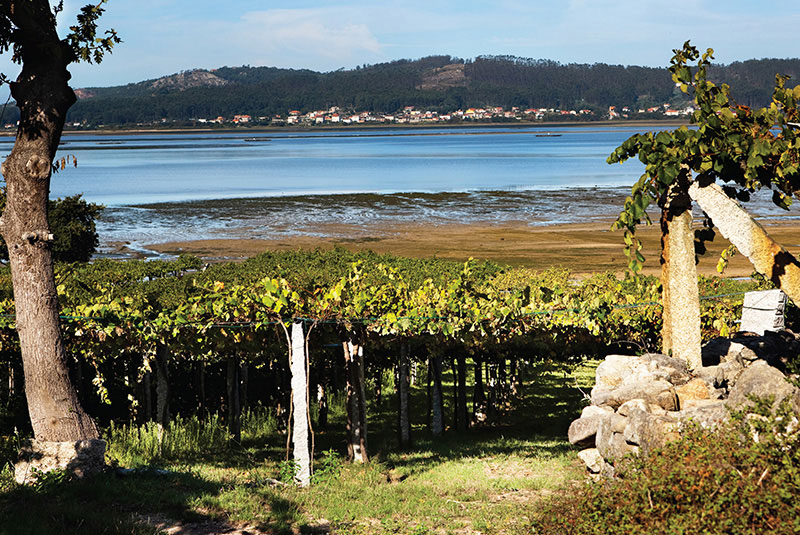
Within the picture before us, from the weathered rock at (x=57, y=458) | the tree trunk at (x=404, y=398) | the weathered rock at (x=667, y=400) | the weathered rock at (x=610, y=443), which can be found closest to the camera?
the weathered rock at (x=610, y=443)

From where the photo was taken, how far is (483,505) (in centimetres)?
1012

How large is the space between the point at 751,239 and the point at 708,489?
351 centimetres

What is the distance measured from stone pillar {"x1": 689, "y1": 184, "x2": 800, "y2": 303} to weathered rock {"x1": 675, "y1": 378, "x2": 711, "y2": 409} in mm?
1785

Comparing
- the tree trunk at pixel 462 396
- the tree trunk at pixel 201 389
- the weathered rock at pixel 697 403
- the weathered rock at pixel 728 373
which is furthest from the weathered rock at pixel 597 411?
the tree trunk at pixel 201 389

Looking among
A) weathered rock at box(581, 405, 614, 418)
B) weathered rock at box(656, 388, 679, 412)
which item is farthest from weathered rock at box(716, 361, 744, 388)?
weathered rock at box(581, 405, 614, 418)

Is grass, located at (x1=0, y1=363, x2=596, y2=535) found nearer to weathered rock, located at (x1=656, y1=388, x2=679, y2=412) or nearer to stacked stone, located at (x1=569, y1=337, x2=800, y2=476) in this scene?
stacked stone, located at (x1=569, y1=337, x2=800, y2=476)

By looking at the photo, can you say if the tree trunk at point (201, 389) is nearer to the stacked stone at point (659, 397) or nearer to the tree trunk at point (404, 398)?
the tree trunk at point (404, 398)

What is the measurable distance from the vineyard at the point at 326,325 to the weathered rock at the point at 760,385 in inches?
107

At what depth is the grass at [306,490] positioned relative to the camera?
30.0 ft

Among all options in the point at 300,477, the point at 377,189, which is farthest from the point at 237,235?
the point at 300,477

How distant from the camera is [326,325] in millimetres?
12031

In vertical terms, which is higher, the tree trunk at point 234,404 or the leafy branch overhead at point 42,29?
the leafy branch overhead at point 42,29

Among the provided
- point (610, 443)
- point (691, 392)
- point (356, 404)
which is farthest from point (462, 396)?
point (610, 443)

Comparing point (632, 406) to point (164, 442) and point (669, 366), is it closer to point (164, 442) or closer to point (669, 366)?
point (669, 366)
